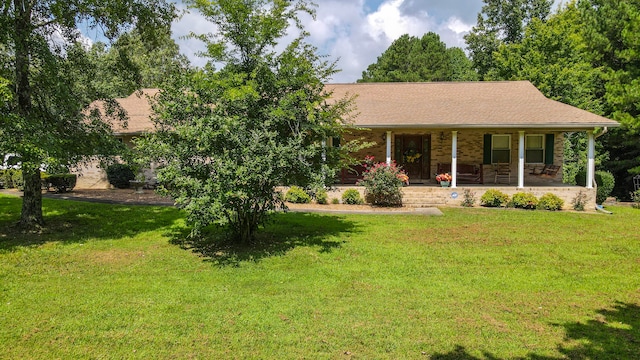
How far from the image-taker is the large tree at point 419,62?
4419 centimetres

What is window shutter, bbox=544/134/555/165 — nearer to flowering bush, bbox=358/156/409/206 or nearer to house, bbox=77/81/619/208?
house, bbox=77/81/619/208

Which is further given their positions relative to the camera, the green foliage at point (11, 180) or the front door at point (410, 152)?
the front door at point (410, 152)

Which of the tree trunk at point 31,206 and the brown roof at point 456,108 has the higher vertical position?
the brown roof at point 456,108

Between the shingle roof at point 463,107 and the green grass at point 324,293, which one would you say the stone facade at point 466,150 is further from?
the green grass at point 324,293

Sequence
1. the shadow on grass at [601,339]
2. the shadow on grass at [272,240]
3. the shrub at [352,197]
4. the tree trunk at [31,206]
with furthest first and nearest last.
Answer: the shrub at [352,197], the tree trunk at [31,206], the shadow on grass at [272,240], the shadow on grass at [601,339]

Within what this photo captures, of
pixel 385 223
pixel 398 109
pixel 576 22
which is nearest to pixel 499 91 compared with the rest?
pixel 398 109

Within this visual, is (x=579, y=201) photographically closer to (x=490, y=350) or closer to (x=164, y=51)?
(x=490, y=350)

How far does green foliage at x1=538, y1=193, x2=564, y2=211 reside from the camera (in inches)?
572

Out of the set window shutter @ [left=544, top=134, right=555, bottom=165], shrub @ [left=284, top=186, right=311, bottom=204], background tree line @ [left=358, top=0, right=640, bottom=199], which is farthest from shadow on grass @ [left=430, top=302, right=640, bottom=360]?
background tree line @ [left=358, top=0, right=640, bottom=199]

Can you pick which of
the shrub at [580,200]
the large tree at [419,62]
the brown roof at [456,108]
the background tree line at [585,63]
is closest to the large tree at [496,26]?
the background tree line at [585,63]

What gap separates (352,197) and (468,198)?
4048 millimetres

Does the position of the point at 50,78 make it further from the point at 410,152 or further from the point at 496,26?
the point at 496,26

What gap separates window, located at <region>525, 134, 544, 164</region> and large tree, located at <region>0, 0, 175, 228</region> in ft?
48.0

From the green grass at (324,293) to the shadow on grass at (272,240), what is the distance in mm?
66
